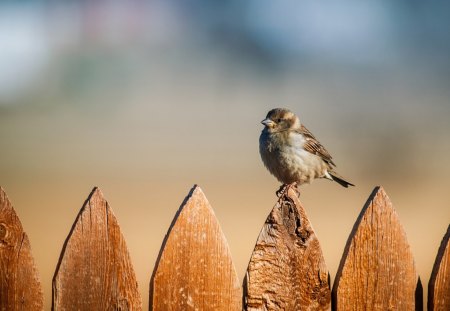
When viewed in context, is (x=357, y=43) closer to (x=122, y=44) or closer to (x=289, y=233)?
(x=122, y=44)

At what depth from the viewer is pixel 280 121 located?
5.18 meters

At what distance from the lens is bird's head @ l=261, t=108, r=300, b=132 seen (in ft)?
16.8

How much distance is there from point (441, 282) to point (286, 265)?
55 cm

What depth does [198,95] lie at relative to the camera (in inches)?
631

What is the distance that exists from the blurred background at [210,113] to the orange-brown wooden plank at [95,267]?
119 inches

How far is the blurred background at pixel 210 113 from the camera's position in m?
9.42

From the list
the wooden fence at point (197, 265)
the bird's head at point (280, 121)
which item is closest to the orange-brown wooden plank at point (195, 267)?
the wooden fence at point (197, 265)

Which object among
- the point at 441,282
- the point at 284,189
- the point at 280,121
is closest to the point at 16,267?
the point at 284,189

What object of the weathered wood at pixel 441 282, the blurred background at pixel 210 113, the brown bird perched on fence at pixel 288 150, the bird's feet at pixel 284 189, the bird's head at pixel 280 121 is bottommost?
the weathered wood at pixel 441 282

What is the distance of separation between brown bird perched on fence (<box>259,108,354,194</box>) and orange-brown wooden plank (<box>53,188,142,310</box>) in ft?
8.60

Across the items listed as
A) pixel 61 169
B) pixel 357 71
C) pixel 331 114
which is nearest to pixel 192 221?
pixel 61 169

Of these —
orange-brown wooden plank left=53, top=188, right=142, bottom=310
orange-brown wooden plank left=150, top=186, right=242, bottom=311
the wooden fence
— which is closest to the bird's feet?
the wooden fence

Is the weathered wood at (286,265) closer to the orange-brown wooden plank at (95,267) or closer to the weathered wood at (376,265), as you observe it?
the weathered wood at (376,265)

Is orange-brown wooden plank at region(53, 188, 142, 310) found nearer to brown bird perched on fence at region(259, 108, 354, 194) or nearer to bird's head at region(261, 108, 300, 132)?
brown bird perched on fence at region(259, 108, 354, 194)
